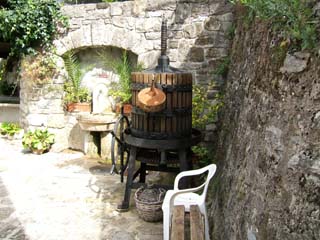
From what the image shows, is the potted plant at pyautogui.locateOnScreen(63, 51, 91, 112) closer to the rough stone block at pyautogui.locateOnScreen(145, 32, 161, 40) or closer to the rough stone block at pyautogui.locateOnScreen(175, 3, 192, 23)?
the rough stone block at pyautogui.locateOnScreen(145, 32, 161, 40)

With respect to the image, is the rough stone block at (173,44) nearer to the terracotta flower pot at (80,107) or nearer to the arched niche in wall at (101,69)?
the arched niche in wall at (101,69)

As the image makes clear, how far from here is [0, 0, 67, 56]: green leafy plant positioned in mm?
5324

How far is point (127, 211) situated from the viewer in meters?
3.53

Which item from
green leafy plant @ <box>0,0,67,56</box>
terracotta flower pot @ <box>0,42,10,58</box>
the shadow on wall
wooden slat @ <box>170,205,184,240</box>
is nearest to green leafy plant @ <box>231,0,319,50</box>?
wooden slat @ <box>170,205,184,240</box>

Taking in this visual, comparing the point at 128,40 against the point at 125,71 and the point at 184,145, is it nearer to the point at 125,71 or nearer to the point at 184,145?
the point at 125,71

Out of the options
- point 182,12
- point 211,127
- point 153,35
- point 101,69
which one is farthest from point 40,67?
point 211,127

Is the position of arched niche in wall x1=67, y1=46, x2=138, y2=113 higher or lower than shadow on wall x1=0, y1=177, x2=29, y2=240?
higher

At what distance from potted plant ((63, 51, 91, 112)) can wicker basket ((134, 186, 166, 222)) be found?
259 cm

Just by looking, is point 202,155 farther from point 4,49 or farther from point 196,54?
point 4,49

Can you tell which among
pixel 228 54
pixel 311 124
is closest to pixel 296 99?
pixel 311 124

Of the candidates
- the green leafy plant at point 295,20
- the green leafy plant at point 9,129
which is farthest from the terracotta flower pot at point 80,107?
the green leafy plant at point 295,20

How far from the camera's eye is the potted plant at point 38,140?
221 inches

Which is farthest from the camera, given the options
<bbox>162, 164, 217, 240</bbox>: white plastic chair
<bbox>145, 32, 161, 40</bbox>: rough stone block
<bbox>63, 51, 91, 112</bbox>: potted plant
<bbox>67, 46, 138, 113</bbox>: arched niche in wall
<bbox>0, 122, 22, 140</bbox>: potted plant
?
<bbox>0, 122, 22, 140</bbox>: potted plant

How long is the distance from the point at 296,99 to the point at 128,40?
3.79 m
